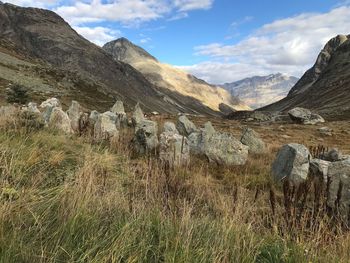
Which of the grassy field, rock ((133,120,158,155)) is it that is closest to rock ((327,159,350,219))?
the grassy field

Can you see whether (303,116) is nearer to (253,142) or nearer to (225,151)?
(253,142)

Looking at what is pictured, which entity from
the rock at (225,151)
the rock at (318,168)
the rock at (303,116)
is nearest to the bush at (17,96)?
the rock at (225,151)

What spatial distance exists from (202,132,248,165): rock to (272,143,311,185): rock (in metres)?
2.03

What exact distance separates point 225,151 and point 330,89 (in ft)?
338

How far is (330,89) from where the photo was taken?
4313 inches

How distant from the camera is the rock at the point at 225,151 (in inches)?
561

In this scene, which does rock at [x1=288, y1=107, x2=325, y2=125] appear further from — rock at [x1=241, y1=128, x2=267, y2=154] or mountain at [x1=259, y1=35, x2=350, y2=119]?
rock at [x1=241, y1=128, x2=267, y2=154]

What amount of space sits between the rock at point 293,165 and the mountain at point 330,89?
55279mm

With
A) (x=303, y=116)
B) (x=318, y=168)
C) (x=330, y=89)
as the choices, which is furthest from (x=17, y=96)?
(x=330, y=89)

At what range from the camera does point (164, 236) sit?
467 cm

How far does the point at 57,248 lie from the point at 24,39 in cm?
18294

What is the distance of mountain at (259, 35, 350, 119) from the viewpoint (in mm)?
80419

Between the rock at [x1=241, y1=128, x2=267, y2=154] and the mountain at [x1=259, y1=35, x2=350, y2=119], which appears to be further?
the mountain at [x1=259, y1=35, x2=350, y2=119]

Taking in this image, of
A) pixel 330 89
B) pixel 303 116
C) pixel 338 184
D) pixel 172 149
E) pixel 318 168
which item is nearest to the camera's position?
pixel 338 184
